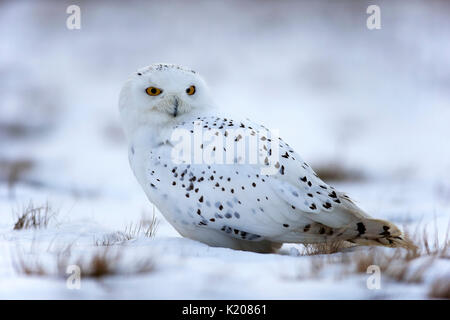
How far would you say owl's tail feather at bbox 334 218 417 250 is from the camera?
11.4ft

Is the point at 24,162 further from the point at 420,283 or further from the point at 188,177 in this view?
the point at 420,283

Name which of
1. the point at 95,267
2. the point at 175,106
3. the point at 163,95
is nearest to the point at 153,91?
the point at 163,95

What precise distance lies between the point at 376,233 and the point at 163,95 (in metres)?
1.67

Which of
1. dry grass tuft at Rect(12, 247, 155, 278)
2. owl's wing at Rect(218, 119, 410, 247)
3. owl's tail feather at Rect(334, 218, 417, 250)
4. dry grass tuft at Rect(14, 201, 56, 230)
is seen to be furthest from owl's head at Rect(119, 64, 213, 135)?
owl's tail feather at Rect(334, 218, 417, 250)

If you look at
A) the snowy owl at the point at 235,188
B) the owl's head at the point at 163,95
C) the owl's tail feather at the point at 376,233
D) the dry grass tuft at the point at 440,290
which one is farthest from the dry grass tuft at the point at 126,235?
the dry grass tuft at the point at 440,290

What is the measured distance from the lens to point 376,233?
3.52 metres

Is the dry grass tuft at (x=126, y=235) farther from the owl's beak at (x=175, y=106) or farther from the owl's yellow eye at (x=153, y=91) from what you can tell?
the owl's yellow eye at (x=153, y=91)

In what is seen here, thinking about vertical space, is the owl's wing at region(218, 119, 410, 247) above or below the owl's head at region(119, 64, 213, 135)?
below

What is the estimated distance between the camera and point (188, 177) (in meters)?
3.52

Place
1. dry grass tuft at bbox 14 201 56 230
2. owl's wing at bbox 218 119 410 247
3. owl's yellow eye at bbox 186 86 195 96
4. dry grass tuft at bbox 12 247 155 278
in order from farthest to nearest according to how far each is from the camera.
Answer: dry grass tuft at bbox 14 201 56 230
owl's yellow eye at bbox 186 86 195 96
owl's wing at bbox 218 119 410 247
dry grass tuft at bbox 12 247 155 278

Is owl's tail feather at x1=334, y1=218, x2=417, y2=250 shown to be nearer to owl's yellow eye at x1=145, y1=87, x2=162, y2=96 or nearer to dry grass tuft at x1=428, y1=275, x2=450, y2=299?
dry grass tuft at x1=428, y1=275, x2=450, y2=299

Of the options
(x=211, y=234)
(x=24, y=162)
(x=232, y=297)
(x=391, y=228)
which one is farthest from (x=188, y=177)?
(x=24, y=162)

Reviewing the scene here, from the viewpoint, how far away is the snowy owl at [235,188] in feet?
11.3

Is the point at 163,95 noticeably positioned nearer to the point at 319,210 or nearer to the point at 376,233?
the point at 319,210
